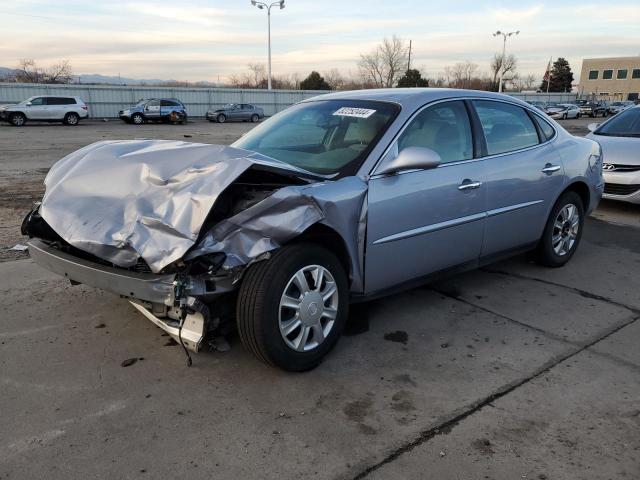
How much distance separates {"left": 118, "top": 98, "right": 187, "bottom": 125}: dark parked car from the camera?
31.5m

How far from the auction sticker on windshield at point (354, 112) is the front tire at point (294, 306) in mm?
1218

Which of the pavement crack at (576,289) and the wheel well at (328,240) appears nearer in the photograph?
the wheel well at (328,240)

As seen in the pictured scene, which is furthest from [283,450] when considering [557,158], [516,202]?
[557,158]

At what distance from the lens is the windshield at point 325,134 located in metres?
3.66

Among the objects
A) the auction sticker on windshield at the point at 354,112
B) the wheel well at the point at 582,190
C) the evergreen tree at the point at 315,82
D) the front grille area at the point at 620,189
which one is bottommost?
the front grille area at the point at 620,189

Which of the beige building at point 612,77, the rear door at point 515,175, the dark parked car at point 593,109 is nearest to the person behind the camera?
the rear door at point 515,175

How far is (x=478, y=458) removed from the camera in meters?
2.56

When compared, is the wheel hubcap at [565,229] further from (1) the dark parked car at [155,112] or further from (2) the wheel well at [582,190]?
(1) the dark parked car at [155,112]

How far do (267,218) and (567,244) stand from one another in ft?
12.2

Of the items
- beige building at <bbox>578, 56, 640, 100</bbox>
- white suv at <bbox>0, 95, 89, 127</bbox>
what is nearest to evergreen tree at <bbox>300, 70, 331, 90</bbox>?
white suv at <bbox>0, 95, 89, 127</bbox>

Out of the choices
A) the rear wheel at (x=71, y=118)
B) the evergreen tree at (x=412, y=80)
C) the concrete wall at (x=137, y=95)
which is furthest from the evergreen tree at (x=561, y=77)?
the rear wheel at (x=71, y=118)

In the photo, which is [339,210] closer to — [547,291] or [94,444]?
[94,444]

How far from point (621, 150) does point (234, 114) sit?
1235 inches

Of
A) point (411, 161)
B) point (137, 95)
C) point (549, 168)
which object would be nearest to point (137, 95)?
point (137, 95)
